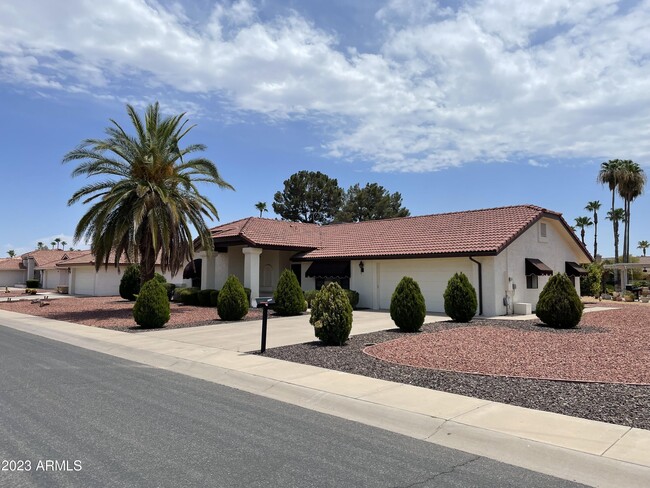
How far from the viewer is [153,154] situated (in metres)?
22.2

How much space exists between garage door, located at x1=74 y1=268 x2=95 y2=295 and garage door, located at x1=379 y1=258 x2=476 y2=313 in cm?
2979

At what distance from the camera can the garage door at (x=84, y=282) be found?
43.4 meters

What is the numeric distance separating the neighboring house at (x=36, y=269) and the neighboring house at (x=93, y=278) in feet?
32.5

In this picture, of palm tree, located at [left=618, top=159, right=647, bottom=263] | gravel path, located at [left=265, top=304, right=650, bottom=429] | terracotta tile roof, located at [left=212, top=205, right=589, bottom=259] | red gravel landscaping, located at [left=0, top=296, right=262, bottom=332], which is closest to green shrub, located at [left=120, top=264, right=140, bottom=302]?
red gravel landscaping, located at [left=0, top=296, right=262, bottom=332]

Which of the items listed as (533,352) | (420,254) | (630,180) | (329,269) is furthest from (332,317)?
(630,180)

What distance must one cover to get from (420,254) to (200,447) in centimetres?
1817

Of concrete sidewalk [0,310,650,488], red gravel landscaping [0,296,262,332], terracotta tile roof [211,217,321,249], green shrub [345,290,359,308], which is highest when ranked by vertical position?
terracotta tile roof [211,217,321,249]

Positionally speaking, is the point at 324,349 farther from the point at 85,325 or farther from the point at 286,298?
the point at 85,325

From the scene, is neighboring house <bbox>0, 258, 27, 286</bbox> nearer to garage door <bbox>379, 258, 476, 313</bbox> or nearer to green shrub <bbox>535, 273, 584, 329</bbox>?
garage door <bbox>379, 258, 476, 313</bbox>

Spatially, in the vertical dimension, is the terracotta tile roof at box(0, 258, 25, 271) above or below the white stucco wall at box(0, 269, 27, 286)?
above

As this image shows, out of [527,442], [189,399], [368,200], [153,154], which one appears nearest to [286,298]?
[153,154]

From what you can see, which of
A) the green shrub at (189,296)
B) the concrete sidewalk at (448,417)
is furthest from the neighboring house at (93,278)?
the concrete sidewalk at (448,417)

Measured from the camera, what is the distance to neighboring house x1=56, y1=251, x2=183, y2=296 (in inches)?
1674

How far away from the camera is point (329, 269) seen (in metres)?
26.8
